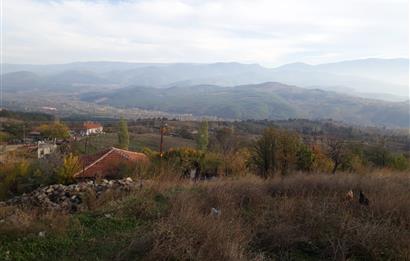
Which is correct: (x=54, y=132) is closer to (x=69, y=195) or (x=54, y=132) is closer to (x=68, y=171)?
(x=68, y=171)

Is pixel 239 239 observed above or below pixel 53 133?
above

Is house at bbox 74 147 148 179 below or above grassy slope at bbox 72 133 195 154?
above

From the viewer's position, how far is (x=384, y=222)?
5.98 metres

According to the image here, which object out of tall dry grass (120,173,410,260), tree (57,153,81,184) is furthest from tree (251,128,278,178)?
tall dry grass (120,173,410,260)

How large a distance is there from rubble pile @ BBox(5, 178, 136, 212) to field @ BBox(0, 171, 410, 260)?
513 mm

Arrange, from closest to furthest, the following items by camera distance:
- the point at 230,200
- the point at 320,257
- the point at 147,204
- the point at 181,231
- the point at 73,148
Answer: the point at 181,231 < the point at 320,257 < the point at 147,204 < the point at 230,200 < the point at 73,148

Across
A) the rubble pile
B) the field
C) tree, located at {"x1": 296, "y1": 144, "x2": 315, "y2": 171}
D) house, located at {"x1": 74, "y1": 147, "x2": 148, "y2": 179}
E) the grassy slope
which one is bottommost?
the grassy slope

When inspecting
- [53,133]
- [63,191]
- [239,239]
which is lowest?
[53,133]

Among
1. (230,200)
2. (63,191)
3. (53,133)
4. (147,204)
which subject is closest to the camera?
(147,204)

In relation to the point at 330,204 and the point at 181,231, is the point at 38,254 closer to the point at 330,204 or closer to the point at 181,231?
the point at 181,231

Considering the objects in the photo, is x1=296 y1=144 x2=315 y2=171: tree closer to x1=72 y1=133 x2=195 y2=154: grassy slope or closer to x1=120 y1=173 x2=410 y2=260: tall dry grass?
x1=120 y1=173 x2=410 y2=260: tall dry grass

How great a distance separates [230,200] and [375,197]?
271 cm

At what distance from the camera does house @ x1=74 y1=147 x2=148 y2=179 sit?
23759mm

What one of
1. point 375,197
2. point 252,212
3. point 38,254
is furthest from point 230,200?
point 38,254
